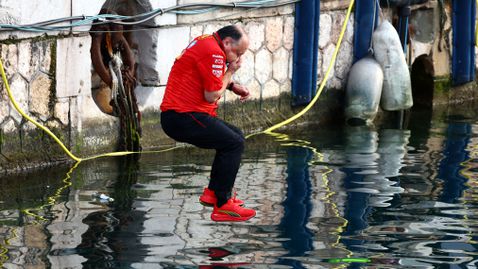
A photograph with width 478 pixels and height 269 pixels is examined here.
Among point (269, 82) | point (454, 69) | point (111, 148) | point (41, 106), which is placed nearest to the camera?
point (41, 106)

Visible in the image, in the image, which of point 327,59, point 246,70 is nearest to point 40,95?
point 246,70

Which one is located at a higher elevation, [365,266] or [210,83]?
[210,83]

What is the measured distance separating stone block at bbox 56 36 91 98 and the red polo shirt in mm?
2182

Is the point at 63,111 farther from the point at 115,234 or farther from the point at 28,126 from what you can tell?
the point at 115,234

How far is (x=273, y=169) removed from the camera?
38.0ft

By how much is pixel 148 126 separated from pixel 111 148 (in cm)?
53

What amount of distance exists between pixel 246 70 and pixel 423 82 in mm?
3522

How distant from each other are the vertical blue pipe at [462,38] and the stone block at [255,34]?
12.1 ft

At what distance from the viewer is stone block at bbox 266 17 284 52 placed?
44.5 ft

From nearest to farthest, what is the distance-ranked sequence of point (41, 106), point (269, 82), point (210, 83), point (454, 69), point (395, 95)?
1. point (210, 83)
2. point (41, 106)
3. point (269, 82)
4. point (395, 95)
5. point (454, 69)

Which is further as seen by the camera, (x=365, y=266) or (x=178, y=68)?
(x=178, y=68)

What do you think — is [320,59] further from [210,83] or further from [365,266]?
[365,266]

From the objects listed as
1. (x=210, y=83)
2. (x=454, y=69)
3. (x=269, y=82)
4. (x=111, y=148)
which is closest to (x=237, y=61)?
(x=210, y=83)

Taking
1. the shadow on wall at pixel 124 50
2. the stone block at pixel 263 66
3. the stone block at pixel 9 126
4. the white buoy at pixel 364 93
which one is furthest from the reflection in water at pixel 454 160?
the stone block at pixel 9 126
